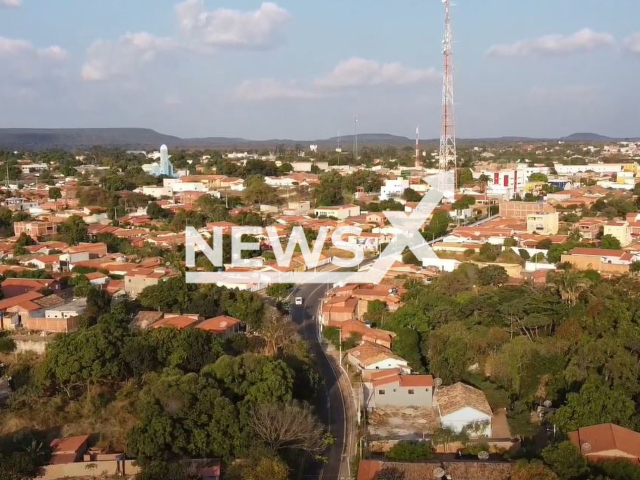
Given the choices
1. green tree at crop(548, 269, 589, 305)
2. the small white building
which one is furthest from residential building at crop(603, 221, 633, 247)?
the small white building

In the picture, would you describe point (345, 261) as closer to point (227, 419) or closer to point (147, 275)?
point (147, 275)

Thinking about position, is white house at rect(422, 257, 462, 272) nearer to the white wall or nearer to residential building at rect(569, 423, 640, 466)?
the white wall

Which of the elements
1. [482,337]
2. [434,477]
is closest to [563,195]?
[482,337]

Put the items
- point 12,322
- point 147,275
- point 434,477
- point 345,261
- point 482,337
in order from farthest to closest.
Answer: point 345,261
point 147,275
point 12,322
point 482,337
point 434,477

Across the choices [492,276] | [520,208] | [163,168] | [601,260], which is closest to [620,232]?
[601,260]

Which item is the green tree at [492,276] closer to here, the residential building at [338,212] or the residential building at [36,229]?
the residential building at [338,212]

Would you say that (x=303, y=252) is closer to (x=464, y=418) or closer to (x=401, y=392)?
(x=401, y=392)

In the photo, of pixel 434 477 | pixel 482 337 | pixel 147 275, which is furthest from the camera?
pixel 147 275
